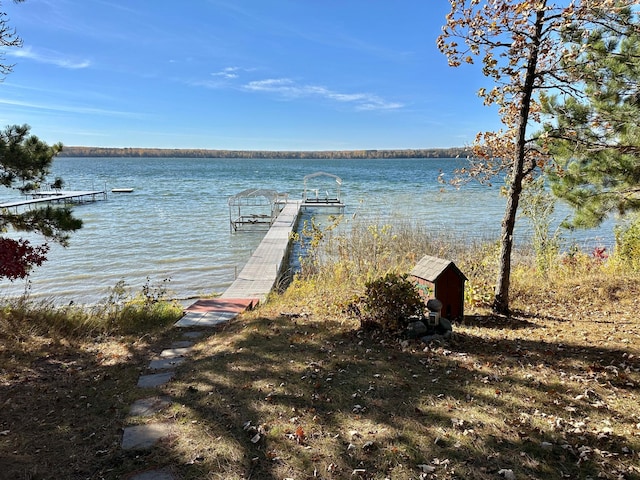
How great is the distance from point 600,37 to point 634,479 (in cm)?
452

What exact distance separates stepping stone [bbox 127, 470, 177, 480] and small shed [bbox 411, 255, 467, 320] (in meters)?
3.39

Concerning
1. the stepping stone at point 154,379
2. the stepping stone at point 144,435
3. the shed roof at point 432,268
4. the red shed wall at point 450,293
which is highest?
the shed roof at point 432,268

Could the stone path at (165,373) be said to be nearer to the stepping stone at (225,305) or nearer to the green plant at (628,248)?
the stepping stone at (225,305)

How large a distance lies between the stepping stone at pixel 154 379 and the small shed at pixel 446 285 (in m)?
3.01

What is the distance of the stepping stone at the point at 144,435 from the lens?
262cm

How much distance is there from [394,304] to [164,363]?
256 centimetres

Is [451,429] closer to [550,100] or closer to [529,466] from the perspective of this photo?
[529,466]

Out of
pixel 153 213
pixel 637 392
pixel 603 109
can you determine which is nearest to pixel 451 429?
pixel 637 392

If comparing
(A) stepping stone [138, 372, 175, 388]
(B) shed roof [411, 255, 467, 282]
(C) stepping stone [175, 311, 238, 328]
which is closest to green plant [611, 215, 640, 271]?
(B) shed roof [411, 255, 467, 282]

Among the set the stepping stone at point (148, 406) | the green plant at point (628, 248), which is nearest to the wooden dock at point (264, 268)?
the stepping stone at point (148, 406)

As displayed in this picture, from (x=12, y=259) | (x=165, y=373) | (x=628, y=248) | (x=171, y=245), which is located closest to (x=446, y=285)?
(x=165, y=373)

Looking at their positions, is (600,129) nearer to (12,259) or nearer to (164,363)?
(164,363)

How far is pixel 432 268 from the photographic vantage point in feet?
16.3

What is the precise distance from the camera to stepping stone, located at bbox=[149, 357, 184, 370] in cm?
416
